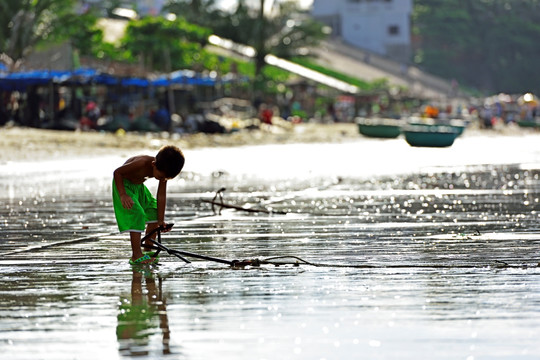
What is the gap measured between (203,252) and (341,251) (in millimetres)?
1223

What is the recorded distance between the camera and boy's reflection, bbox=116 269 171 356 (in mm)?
6992

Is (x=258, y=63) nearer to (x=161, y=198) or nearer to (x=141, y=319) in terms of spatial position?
(x=161, y=198)

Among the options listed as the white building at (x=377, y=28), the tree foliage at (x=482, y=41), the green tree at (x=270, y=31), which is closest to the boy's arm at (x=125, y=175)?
the green tree at (x=270, y=31)

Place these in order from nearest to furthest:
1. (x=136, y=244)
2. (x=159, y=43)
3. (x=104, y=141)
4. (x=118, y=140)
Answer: (x=136, y=244), (x=104, y=141), (x=118, y=140), (x=159, y=43)

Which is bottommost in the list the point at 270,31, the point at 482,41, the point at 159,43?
the point at 159,43

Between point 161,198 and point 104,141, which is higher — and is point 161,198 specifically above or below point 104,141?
below

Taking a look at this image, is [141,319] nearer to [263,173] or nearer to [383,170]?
[263,173]

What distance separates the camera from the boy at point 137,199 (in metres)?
10.1

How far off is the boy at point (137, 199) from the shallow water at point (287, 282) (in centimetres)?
26

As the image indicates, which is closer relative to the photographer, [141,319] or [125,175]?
[141,319]

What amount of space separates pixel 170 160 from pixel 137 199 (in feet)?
2.80

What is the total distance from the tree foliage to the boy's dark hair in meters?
108

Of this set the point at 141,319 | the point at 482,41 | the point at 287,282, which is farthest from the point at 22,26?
the point at 482,41

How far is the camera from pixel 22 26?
48.8 m
